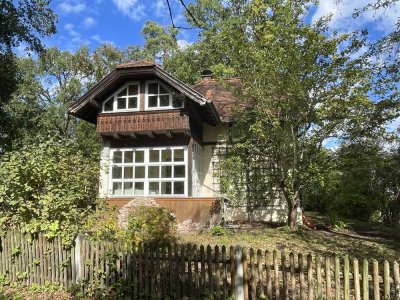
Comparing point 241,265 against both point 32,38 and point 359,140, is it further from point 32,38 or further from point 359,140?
point 32,38

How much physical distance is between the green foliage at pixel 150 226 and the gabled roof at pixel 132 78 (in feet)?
21.9

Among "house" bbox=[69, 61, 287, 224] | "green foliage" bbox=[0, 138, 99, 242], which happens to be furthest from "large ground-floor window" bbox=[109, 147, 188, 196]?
"green foliage" bbox=[0, 138, 99, 242]

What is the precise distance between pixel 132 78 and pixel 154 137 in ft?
9.42

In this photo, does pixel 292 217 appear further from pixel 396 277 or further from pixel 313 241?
pixel 396 277

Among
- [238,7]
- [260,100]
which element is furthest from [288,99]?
[238,7]

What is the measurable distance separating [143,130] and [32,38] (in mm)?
5980

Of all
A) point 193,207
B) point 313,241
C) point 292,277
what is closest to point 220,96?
point 193,207

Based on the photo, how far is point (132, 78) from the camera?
1623cm

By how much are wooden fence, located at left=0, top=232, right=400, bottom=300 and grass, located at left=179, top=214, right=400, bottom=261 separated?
12.1 ft

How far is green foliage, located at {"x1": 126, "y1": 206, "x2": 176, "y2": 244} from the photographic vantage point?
7811mm

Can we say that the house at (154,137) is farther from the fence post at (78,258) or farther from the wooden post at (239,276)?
the wooden post at (239,276)

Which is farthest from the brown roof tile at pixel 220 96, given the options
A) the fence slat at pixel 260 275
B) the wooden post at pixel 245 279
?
the fence slat at pixel 260 275

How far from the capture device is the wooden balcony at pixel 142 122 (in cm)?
1497

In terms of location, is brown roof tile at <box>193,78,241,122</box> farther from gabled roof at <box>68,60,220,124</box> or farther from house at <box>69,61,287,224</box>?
gabled roof at <box>68,60,220,124</box>
